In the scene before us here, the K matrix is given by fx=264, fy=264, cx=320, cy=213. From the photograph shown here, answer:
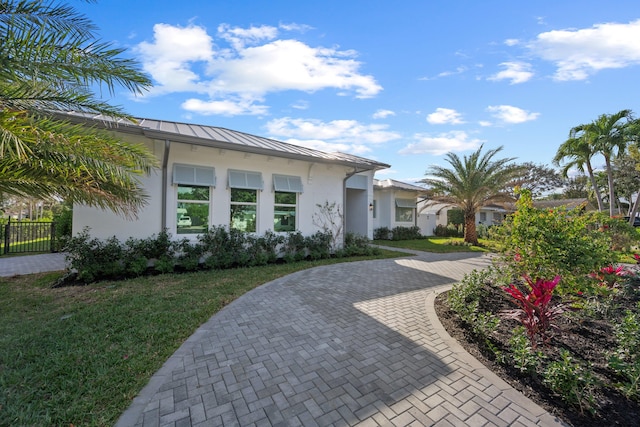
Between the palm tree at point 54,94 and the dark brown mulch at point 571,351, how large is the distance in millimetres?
6188

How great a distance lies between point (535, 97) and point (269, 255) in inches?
420

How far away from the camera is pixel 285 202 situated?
11.2 metres

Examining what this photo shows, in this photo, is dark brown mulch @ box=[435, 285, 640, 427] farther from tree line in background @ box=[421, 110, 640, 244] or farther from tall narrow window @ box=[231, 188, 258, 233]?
tree line in background @ box=[421, 110, 640, 244]

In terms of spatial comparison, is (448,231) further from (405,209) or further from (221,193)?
(221,193)

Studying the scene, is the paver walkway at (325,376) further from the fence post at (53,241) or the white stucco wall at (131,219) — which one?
Answer: the fence post at (53,241)

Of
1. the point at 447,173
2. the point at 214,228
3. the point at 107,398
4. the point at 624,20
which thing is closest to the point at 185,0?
the point at 214,228

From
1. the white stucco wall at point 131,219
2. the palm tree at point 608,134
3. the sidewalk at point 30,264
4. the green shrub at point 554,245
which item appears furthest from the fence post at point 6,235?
the palm tree at point 608,134

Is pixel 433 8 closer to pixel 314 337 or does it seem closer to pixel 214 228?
pixel 314 337

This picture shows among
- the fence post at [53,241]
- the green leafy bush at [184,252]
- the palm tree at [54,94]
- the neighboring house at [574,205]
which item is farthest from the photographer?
the fence post at [53,241]

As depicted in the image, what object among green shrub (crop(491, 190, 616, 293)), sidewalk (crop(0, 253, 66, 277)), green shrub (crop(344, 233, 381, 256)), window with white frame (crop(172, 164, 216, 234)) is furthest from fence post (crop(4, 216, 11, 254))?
green shrub (crop(491, 190, 616, 293))

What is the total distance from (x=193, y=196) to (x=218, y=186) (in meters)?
0.91

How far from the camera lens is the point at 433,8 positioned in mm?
7176

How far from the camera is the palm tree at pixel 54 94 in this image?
11.5 feet

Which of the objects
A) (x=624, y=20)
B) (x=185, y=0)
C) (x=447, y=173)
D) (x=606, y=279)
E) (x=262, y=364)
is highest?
(x=185, y=0)
